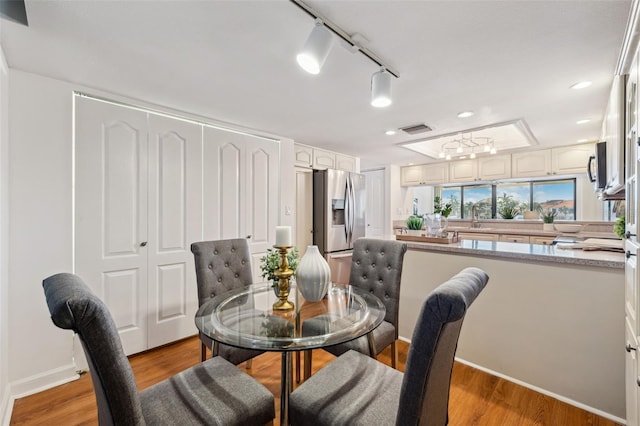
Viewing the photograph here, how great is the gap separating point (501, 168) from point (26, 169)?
534 cm

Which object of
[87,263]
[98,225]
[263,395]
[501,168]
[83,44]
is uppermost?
[83,44]

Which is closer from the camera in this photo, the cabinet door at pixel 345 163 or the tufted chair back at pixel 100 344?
the tufted chair back at pixel 100 344

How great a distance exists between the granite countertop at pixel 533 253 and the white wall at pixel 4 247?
2826mm

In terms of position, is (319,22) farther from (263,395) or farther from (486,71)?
(263,395)

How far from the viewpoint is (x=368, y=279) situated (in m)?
2.03

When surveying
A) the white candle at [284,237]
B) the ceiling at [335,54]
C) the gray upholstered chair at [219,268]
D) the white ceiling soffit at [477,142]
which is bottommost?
the gray upholstered chair at [219,268]

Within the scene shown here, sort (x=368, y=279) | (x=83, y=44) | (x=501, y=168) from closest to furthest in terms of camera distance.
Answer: (x=83, y=44)
(x=368, y=279)
(x=501, y=168)

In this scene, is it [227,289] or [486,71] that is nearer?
[486,71]

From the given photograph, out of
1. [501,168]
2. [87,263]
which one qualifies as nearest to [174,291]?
[87,263]

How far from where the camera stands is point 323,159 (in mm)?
4133

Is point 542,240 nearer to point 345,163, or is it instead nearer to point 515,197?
point 515,197

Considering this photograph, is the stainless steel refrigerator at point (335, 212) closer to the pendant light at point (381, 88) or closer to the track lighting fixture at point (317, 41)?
the pendant light at point (381, 88)

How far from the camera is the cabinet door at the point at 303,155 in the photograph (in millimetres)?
3760

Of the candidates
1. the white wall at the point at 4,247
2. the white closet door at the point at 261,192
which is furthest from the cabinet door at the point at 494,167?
the white wall at the point at 4,247
